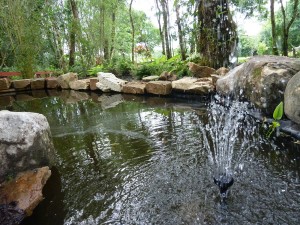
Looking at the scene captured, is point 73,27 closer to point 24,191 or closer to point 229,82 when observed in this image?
point 229,82

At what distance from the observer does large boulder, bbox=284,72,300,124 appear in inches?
119

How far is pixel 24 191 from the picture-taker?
2143mm

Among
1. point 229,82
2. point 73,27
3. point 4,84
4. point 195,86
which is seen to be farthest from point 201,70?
point 4,84

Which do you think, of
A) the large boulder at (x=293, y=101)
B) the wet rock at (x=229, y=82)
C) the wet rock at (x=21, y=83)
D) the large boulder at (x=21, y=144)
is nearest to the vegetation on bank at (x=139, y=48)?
the wet rock at (x=21, y=83)

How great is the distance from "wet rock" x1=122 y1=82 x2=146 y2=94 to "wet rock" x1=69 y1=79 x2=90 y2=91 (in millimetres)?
2165

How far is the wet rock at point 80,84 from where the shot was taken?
381 inches

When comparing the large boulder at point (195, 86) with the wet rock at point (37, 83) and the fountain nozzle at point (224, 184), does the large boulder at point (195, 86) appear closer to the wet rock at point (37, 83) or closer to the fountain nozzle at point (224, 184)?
the fountain nozzle at point (224, 184)

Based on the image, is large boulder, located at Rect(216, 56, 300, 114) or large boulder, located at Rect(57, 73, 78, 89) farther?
large boulder, located at Rect(57, 73, 78, 89)

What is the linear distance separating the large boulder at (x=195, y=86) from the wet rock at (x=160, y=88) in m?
0.20

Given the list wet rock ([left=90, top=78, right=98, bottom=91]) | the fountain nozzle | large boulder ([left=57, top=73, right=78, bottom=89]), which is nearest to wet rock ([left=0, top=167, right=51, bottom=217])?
the fountain nozzle

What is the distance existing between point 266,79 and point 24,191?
3.50 meters

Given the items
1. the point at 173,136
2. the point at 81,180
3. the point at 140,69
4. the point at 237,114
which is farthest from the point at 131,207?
the point at 140,69

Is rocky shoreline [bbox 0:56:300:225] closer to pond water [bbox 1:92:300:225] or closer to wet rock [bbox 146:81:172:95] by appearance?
wet rock [bbox 146:81:172:95]

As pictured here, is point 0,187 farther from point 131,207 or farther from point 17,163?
point 131,207
